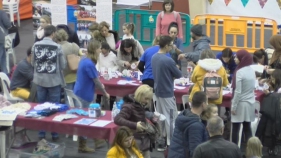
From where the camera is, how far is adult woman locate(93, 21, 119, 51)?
13.3 m

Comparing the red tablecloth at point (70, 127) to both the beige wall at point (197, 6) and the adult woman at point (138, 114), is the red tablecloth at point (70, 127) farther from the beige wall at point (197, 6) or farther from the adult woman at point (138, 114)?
the beige wall at point (197, 6)

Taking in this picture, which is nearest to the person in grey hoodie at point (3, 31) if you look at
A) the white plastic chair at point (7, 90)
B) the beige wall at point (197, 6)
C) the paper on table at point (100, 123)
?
the white plastic chair at point (7, 90)

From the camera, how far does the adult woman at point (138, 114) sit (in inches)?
369

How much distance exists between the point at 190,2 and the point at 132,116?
36.5ft

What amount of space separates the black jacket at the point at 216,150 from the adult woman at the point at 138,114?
1.70 m

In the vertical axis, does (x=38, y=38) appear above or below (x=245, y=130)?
above

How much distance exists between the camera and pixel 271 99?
10836mm

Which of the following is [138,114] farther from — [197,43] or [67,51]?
[197,43]

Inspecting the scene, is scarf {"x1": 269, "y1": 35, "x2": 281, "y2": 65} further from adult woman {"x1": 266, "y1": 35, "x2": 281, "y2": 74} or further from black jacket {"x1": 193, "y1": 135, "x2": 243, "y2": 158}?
black jacket {"x1": 193, "y1": 135, "x2": 243, "y2": 158}

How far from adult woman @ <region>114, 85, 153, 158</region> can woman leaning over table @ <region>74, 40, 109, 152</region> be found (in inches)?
56.5

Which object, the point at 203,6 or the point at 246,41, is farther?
the point at 203,6

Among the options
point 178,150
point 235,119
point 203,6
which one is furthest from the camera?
point 203,6

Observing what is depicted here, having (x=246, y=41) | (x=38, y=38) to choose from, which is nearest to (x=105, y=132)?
(x=38, y=38)

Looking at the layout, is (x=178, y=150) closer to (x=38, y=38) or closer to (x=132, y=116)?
(x=132, y=116)
